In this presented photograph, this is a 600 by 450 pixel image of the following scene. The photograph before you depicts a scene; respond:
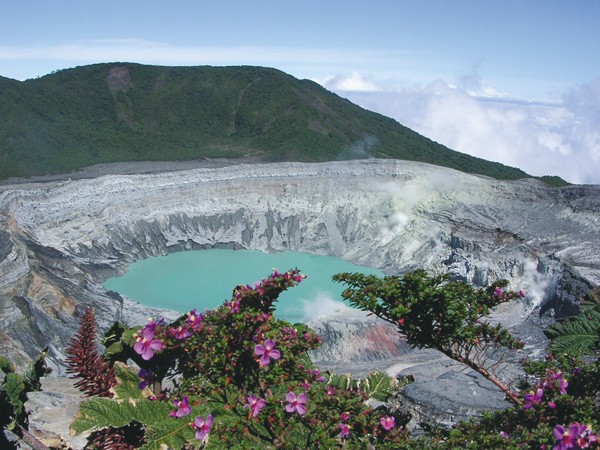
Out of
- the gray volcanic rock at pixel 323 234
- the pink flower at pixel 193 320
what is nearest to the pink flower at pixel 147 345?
the pink flower at pixel 193 320

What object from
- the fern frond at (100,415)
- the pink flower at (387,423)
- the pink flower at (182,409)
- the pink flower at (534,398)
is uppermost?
the fern frond at (100,415)

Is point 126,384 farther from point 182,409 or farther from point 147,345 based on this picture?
point 182,409

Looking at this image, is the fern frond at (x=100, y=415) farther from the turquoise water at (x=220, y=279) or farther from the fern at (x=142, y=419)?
the turquoise water at (x=220, y=279)

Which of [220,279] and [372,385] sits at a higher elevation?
[372,385]

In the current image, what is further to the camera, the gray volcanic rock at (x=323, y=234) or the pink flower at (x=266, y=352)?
the gray volcanic rock at (x=323, y=234)

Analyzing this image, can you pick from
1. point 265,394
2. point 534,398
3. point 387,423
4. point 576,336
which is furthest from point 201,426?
point 576,336

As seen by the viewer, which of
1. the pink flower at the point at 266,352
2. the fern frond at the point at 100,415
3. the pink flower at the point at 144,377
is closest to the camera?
the fern frond at the point at 100,415

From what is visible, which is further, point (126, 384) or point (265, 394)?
point (265, 394)

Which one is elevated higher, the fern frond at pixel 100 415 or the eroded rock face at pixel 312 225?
the fern frond at pixel 100 415
